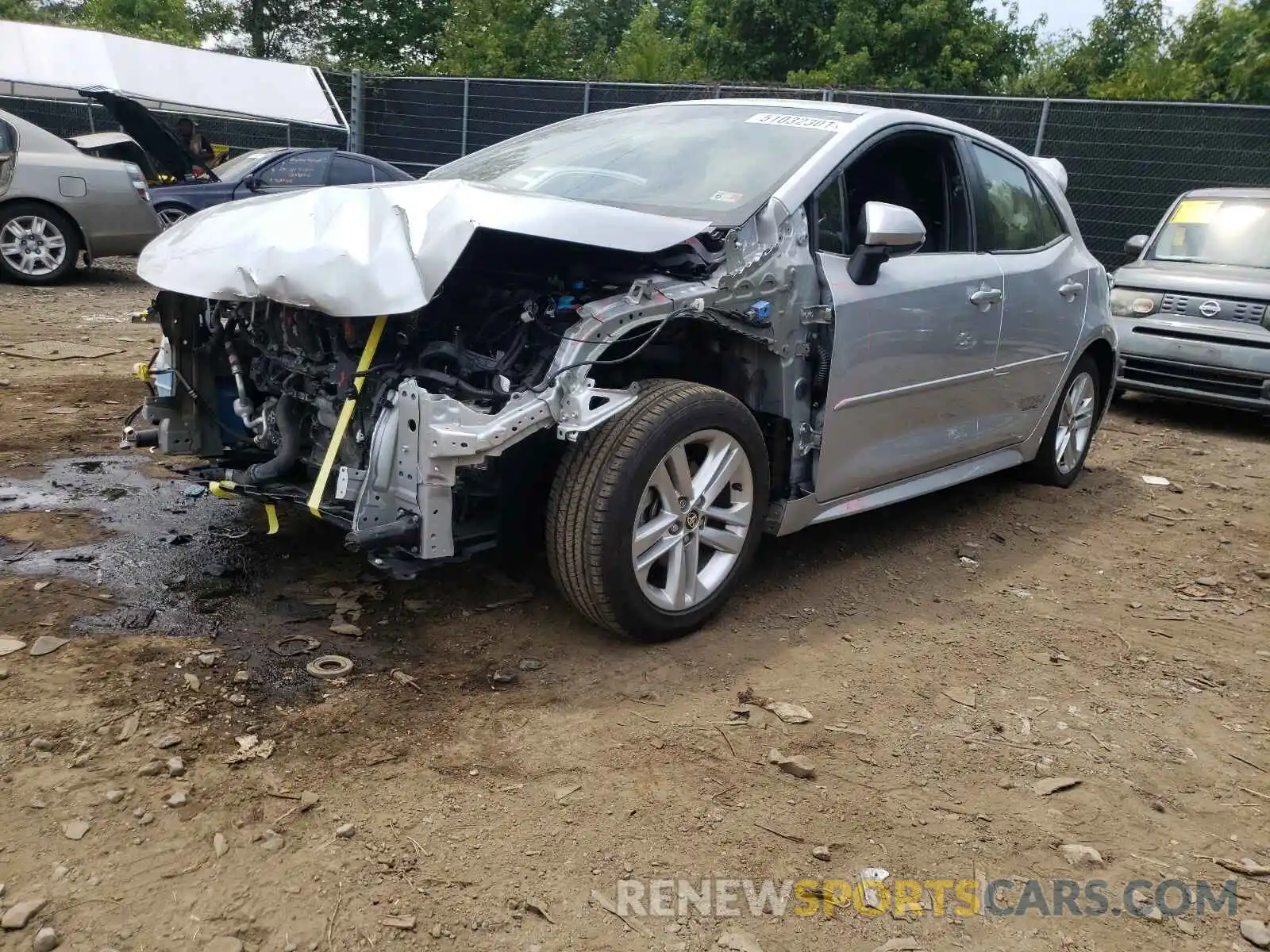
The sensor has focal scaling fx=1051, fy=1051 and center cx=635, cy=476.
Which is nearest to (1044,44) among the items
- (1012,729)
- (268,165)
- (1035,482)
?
(268,165)

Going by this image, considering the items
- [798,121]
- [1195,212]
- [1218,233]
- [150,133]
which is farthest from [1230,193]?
[150,133]

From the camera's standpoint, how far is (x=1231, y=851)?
261 cm

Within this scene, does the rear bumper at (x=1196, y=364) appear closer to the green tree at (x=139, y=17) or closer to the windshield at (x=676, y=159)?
the windshield at (x=676, y=159)

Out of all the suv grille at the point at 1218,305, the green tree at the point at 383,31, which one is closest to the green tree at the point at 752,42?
the green tree at the point at 383,31

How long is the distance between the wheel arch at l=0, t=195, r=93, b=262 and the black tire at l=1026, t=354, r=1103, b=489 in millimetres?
8549

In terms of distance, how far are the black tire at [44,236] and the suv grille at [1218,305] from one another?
9.35 metres

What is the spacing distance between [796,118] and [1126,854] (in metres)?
2.85

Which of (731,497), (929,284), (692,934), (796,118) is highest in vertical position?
(796,118)

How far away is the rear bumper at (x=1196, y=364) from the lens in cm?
727

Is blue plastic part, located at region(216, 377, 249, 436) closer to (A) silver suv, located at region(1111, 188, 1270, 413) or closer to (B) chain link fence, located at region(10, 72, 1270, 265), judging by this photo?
(A) silver suv, located at region(1111, 188, 1270, 413)

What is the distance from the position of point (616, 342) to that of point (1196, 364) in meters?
5.91

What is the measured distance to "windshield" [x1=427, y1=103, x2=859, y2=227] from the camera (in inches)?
146

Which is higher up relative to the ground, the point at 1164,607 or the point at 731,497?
the point at 731,497

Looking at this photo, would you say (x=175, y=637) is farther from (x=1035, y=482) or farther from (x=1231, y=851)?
(x=1035, y=482)
